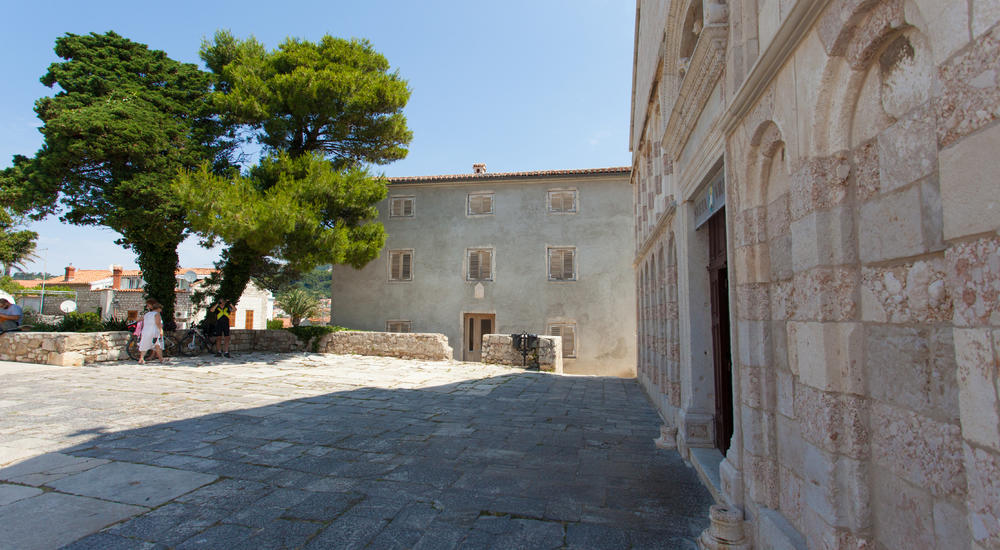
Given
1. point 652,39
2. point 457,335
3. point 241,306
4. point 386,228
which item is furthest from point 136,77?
point 241,306

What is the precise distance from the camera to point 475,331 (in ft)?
64.5

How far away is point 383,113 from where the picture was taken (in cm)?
1666

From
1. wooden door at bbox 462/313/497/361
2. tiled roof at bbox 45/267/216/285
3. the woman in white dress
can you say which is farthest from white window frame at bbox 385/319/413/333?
tiled roof at bbox 45/267/216/285

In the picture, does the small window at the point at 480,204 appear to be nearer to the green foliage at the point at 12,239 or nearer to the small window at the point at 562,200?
the small window at the point at 562,200

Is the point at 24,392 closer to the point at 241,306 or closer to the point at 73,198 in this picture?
the point at 73,198

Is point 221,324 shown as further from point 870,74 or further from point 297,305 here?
point 870,74

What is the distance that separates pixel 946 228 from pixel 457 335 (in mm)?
18565

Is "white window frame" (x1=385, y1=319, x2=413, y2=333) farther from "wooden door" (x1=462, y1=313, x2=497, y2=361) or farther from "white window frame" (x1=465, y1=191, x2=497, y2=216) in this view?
"white window frame" (x1=465, y1=191, x2=497, y2=216)

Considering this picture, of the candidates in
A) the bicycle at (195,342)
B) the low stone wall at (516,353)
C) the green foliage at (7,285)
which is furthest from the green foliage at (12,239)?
the low stone wall at (516,353)

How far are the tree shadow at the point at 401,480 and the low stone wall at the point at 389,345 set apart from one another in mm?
8600

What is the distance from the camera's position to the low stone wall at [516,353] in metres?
14.1

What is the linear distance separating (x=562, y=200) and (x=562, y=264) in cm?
272

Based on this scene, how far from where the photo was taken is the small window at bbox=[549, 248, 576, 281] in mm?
19000

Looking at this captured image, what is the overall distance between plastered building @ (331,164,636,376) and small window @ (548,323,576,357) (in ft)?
0.13
